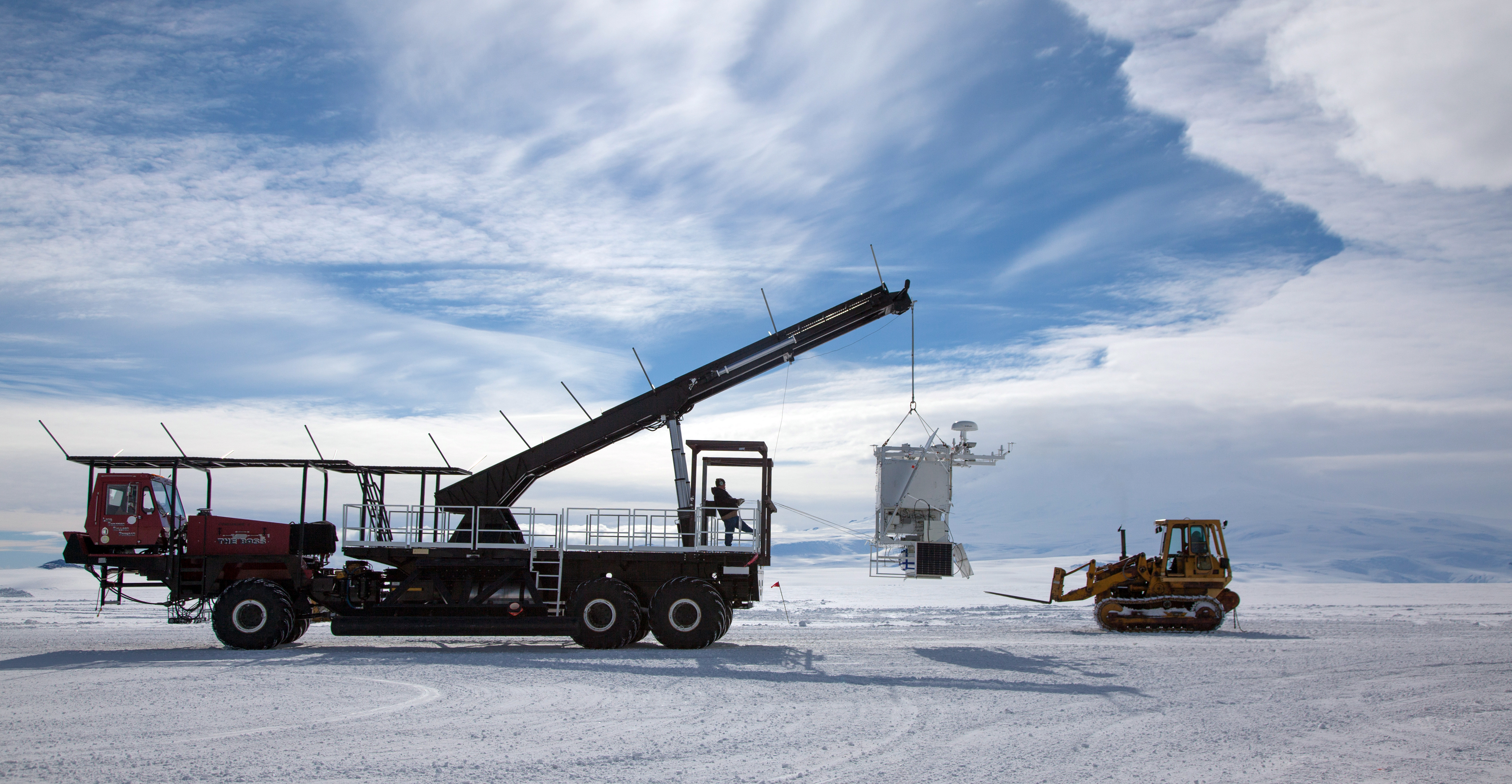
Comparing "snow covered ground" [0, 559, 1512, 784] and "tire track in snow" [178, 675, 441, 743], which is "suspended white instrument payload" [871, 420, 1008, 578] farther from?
"tire track in snow" [178, 675, 441, 743]

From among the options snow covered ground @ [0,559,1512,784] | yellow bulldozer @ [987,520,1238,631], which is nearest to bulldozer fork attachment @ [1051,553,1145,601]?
yellow bulldozer @ [987,520,1238,631]

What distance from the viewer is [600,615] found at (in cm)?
1862

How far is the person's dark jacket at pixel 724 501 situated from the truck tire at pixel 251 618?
333 inches

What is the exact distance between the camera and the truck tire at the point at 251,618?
18.4 meters

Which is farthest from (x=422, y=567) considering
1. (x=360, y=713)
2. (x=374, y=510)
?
(x=360, y=713)

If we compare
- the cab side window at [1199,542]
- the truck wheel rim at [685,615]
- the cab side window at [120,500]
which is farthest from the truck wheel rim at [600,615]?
the cab side window at [1199,542]

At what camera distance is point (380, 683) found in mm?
13445

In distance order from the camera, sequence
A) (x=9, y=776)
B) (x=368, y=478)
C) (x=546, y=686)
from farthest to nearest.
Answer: (x=368, y=478) < (x=546, y=686) < (x=9, y=776)

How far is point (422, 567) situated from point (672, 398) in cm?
592

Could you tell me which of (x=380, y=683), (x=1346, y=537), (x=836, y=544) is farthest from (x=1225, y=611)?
(x=836, y=544)

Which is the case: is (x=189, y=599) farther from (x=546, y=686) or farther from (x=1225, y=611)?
(x=1225, y=611)

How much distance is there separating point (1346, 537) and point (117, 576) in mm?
173942

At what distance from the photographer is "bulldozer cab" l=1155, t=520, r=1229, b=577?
76.9 feet

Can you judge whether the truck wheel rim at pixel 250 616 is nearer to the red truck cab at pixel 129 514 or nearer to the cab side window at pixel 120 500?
the red truck cab at pixel 129 514
